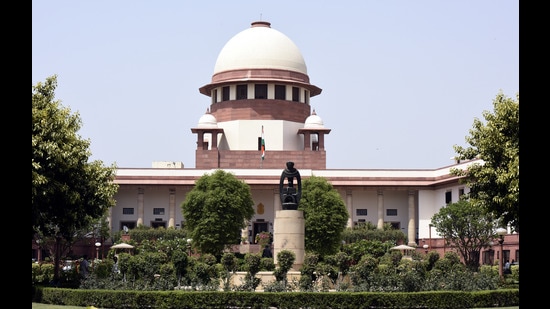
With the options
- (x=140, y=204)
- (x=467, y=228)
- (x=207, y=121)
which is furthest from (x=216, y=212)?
(x=207, y=121)

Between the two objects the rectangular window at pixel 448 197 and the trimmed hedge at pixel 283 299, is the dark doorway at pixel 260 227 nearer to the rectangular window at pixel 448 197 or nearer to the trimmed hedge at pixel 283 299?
the rectangular window at pixel 448 197

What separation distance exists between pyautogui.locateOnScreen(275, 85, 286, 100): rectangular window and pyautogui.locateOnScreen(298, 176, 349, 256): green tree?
17.9m

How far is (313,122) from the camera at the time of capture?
72812 mm

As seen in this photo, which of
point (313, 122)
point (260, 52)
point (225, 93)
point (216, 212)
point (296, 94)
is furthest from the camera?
point (296, 94)

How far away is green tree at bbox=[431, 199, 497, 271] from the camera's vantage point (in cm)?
5222

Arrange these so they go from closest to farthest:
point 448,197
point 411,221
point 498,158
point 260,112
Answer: point 498,158
point 448,197
point 411,221
point 260,112

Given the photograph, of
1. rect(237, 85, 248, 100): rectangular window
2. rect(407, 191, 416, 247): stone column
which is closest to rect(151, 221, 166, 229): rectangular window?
rect(237, 85, 248, 100): rectangular window

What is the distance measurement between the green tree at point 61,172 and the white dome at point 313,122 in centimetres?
4001

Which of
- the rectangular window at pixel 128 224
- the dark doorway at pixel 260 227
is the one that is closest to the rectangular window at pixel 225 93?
the dark doorway at pixel 260 227

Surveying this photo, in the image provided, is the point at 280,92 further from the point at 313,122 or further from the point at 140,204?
the point at 140,204

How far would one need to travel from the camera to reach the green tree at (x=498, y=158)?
2791 cm

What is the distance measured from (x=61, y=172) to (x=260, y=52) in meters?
44.9

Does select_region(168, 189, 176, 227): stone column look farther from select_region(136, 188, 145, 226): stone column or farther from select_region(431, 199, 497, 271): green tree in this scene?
select_region(431, 199, 497, 271): green tree
